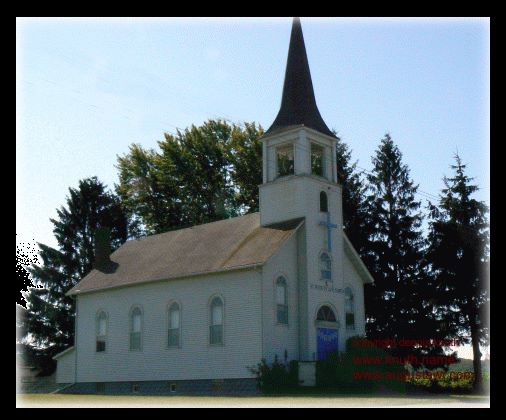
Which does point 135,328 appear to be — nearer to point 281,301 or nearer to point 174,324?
point 174,324

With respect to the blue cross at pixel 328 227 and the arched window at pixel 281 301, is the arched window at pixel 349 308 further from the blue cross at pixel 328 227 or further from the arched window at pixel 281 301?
the arched window at pixel 281 301

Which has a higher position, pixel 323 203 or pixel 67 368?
pixel 323 203

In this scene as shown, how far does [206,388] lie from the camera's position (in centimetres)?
3212

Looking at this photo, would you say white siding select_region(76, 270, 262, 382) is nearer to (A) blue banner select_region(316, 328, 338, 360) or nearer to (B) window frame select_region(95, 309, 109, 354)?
(B) window frame select_region(95, 309, 109, 354)

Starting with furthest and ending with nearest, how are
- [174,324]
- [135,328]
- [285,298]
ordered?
[135,328] → [174,324] → [285,298]

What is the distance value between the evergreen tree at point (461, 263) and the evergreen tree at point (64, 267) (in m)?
28.3

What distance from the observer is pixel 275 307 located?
31.1m

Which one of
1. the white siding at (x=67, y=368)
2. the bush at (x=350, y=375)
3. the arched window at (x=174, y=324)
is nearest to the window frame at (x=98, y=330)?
the white siding at (x=67, y=368)

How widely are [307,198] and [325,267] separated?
11.3ft

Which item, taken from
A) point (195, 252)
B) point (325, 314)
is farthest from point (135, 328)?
point (325, 314)

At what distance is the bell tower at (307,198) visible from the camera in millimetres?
32438

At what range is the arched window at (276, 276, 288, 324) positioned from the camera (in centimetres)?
3142
